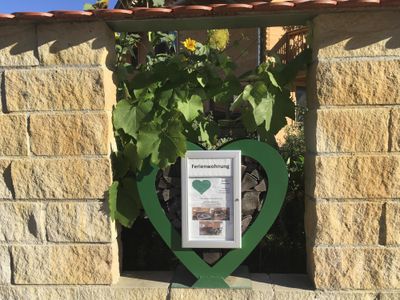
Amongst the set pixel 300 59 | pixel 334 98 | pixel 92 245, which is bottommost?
pixel 92 245

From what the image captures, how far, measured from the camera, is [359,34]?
2.43m

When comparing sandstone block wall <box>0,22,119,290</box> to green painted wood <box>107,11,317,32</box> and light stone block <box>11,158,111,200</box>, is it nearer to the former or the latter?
light stone block <box>11,158,111,200</box>

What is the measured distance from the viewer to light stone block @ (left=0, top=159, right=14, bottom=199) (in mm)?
2633

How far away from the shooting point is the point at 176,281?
2.70m

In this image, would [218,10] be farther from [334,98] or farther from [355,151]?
[355,151]

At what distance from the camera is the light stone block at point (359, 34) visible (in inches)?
95.0

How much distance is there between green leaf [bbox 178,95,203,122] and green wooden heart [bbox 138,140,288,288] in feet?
0.55

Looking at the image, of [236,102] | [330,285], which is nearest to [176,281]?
[330,285]

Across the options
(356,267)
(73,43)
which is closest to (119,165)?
(73,43)

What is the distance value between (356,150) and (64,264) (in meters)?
1.80

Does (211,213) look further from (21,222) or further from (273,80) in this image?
(21,222)

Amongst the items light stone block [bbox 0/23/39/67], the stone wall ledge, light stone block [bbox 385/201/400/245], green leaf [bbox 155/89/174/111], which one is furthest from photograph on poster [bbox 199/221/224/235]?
light stone block [bbox 0/23/39/67]

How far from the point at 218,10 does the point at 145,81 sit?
0.60 metres

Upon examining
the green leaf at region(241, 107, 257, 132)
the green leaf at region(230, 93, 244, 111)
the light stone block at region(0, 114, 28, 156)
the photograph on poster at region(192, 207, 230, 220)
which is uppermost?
the green leaf at region(230, 93, 244, 111)
